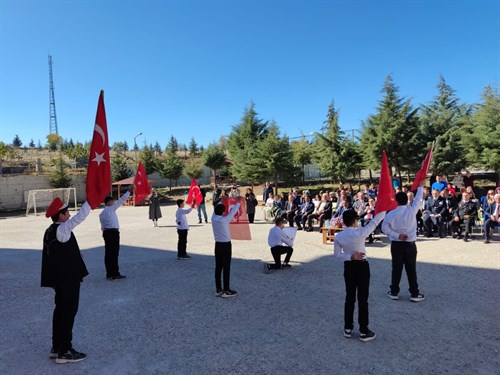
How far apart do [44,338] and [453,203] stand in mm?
12310

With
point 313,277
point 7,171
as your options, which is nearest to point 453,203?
point 313,277

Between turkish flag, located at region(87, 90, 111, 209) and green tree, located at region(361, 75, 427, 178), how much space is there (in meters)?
24.2

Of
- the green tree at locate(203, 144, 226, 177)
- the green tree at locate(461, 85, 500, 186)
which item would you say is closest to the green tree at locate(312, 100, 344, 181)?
the green tree at locate(461, 85, 500, 186)

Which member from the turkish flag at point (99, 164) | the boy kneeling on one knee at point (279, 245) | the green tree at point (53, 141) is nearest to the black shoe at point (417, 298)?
the boy kneeling on one knee at point (279, 245)

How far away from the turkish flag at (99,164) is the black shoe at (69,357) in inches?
73.9

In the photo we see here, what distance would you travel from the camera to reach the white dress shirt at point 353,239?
492cm

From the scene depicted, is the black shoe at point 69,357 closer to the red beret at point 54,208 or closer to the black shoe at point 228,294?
the red beret at point 54,208

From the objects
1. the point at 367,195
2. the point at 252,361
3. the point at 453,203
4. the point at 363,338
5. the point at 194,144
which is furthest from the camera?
the point at 194,144

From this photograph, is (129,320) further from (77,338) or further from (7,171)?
(7,171)

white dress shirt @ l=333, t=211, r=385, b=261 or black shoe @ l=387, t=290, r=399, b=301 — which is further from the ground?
white dress shirt @ l=333, t=211, r=385, b=261

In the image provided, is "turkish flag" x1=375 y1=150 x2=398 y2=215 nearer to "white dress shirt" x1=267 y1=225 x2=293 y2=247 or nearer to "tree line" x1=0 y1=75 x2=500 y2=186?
"white dress shirt" x1=267 y1=225 x2=293 y2=247

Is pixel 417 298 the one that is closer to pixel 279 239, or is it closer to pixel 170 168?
pixel 279 239

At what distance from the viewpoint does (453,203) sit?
40.6 ft

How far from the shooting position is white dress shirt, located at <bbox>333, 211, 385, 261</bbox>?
4922 millimetres
